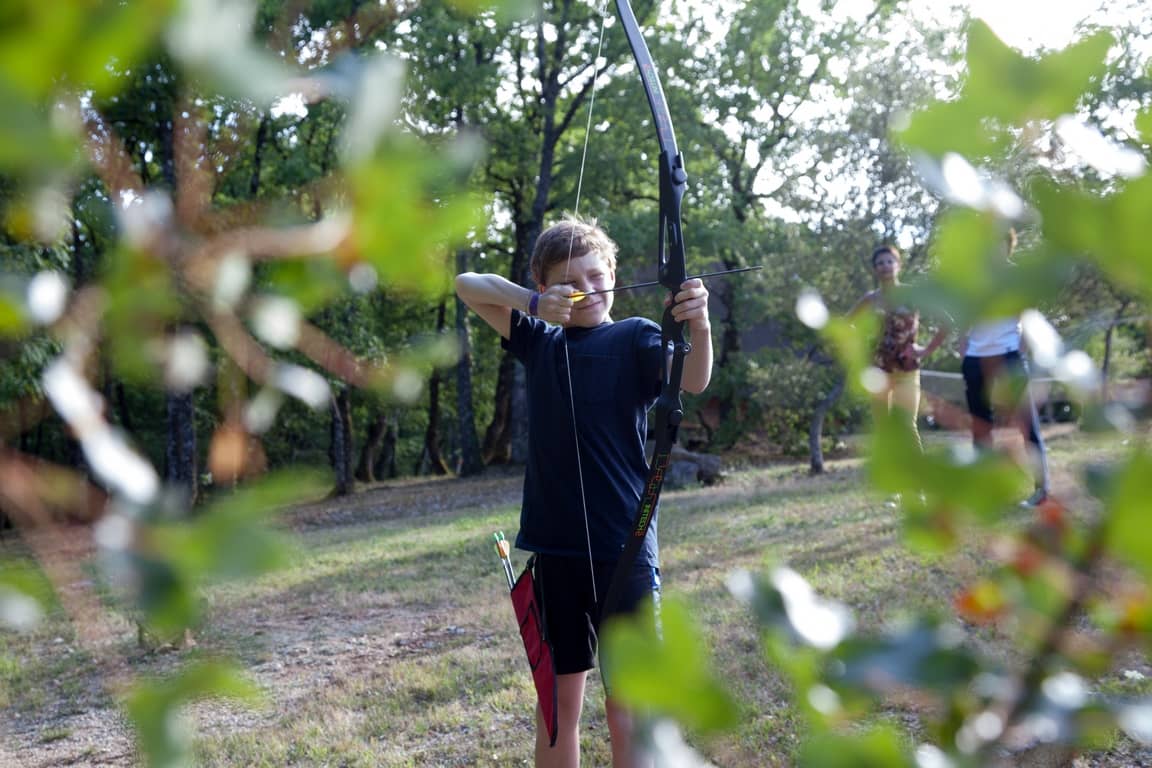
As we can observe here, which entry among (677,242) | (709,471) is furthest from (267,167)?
(677,242)

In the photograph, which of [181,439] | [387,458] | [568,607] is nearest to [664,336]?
[568,607]

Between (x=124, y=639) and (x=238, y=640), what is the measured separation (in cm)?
55

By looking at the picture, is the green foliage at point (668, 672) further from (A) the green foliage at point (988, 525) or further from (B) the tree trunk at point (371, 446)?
(B) the tree trunk at point (371, 446)

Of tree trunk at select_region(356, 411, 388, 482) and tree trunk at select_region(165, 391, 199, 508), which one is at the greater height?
tree trunk at select_region(165, 391, 199, 508)

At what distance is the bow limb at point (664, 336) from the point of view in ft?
7.88

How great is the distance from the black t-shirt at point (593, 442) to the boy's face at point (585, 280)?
0.17 feet

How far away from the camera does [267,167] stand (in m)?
11.1

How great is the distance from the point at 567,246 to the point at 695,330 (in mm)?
424

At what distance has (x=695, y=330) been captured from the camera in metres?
2.44

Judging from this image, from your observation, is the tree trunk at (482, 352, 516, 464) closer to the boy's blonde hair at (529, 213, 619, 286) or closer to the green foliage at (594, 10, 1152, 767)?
the boy's blonde hair at (529, 213, 619, 286)

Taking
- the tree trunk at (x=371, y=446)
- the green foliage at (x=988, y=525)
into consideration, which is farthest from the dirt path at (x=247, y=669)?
the tree trunk at (x=371, y=446)

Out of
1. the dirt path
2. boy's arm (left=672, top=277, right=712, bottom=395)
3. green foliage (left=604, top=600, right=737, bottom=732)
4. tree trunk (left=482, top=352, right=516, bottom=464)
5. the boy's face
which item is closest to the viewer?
green foliage (left=604, top=600, right=737, bottom=732)

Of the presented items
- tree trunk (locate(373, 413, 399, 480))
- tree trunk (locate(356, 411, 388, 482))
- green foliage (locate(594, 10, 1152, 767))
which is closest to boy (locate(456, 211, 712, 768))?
green foliage (locate(594, 10, 1152, 767))

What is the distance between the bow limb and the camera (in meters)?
2.40
